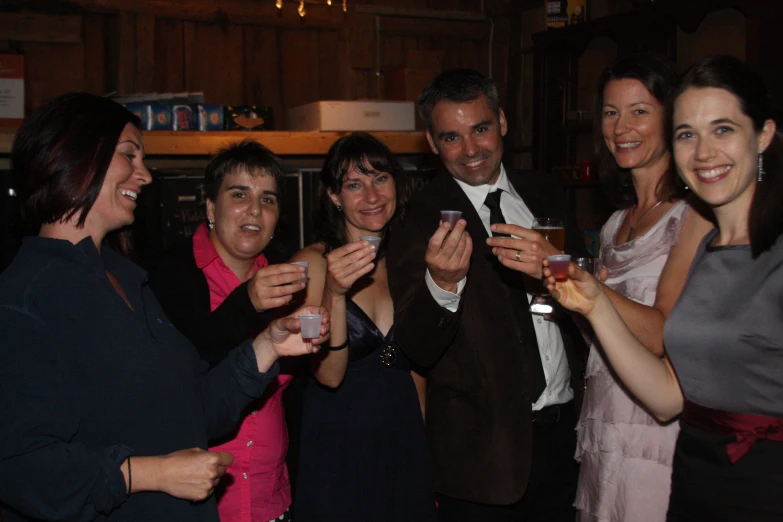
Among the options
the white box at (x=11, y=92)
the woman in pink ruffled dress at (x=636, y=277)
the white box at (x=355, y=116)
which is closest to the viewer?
the woman in pink ruffled dress at (x=636, y=277)

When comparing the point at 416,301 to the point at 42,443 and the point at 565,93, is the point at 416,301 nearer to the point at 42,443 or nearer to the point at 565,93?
the point at 42,443

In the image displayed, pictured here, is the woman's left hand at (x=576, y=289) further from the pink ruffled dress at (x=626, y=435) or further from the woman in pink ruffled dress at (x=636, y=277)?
the pink ruffled dress at (x=626, y=435)

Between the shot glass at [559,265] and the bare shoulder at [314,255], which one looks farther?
the bare shoulder at [314,255]

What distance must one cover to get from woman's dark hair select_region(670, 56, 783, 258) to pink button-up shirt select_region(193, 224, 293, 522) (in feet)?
5.81

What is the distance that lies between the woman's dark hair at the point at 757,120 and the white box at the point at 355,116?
3.50 m

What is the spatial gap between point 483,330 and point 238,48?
431 centimetres

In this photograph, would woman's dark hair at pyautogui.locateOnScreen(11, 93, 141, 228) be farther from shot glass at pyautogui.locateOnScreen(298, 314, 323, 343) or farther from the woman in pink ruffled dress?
the woman in pink ruffled dress

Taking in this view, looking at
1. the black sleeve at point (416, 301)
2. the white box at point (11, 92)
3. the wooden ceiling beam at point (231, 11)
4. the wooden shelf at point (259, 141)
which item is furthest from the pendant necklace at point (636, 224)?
the wooden ceiling beam at point (231, 11)

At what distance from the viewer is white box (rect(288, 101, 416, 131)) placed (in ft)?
17.3

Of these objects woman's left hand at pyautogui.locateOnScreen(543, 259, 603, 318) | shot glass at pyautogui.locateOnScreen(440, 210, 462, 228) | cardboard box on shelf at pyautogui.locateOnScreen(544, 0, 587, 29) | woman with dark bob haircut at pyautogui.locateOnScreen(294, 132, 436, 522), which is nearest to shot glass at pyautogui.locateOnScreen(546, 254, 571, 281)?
woman's left hand at pyautogui.locateOnScreen(543, 259, 603, 318)

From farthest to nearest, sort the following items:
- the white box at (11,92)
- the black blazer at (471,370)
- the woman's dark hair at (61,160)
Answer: the white box at (11,92), the black blazer at (471,370), the woman's dark hair at (61,160)

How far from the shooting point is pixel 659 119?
2584 millimetres

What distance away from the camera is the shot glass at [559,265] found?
2.04 meters

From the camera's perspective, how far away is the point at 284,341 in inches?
86.3
